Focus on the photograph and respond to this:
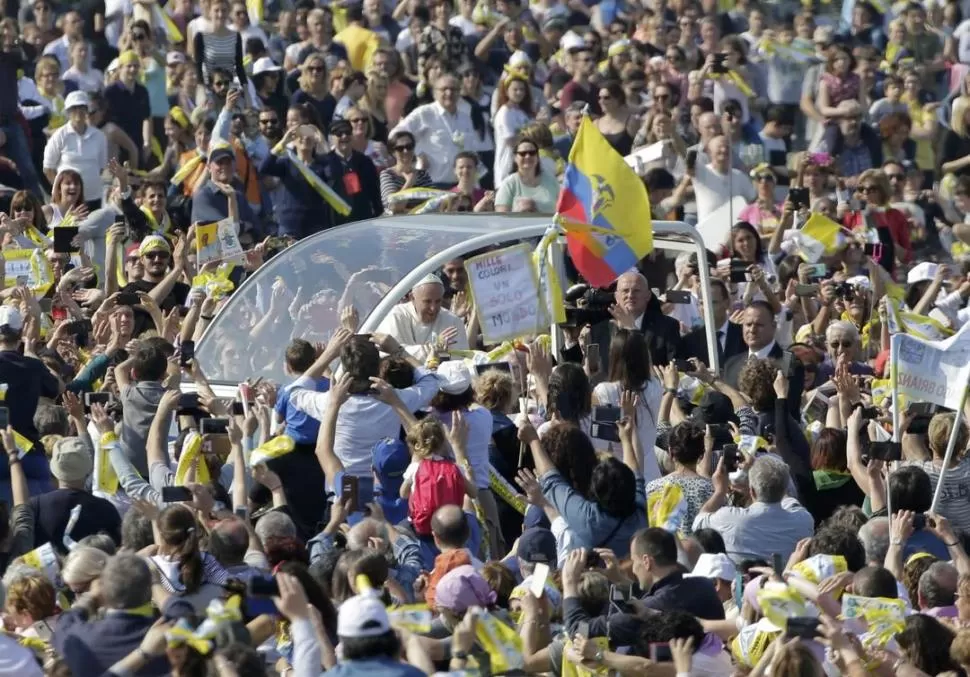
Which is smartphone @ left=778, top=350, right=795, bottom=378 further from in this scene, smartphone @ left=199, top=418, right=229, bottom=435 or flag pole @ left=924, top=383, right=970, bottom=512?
smartphone @ left=199, top=418, right=229, bottom=435

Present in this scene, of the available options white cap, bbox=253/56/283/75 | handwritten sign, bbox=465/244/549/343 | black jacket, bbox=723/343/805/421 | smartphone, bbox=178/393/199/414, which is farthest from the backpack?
white cap, bbox=253/56/283/75

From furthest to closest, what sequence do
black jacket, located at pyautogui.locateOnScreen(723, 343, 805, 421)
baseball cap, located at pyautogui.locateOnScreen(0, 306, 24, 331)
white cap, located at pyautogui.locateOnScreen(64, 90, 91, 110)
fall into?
white cap, located at pyautogui.locateOnScreen(64, 90, 91, 110)
black jacket, located at pyautogui.locateOnScreen(723, 343, 805, 421)
baseball cap, located at pyautogui.locateOnScreen(0, 306, 24, 331)

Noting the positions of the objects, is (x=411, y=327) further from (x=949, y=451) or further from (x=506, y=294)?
(x=949, y=451)

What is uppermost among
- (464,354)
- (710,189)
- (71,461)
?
(71,461)

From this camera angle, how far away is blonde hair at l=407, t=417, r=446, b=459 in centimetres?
1110

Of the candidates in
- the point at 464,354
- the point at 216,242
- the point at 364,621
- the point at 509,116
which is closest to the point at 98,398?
the point at 464,354

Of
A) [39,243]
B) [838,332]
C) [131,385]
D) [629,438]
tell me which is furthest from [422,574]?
[39,243]

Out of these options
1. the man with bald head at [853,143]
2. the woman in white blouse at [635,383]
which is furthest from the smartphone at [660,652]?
the man with bald head at [853,143]

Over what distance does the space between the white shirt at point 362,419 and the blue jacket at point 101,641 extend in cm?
307

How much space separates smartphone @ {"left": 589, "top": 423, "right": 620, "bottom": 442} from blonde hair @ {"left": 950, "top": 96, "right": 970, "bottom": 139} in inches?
451

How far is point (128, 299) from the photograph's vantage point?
14.5 meters

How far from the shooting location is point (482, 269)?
13.9 m

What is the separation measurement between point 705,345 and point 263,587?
6527 millimetres

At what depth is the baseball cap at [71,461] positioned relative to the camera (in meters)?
11.0
